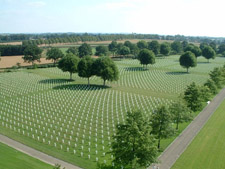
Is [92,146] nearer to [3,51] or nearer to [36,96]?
[36,96]

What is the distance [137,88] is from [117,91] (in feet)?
20.9

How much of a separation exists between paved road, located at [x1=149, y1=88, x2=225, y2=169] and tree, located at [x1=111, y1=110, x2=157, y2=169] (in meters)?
2.24

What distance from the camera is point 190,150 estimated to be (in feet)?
87.4

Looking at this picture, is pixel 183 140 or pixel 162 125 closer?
pixel 162 125

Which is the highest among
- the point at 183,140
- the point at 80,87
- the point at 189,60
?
the point at 189,60

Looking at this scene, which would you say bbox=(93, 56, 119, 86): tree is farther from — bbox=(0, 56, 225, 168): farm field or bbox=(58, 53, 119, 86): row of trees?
bbox=(0, 56, 225, 168): farm field

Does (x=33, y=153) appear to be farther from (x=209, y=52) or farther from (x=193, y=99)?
(x=209, y=52)

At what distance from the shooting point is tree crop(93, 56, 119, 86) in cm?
5779

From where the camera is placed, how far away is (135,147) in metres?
20.3

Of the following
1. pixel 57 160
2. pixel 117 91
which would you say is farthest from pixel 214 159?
pixel 117 91

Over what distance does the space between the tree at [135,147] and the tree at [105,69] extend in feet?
122

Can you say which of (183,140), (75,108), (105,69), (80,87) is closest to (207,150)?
(183,140)

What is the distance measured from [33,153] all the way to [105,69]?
116 ft

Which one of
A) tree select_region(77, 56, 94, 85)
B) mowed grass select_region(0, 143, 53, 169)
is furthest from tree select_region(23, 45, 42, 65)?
mowed grass select_region(0, 143, 53, 169)
